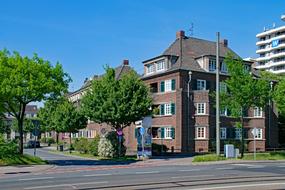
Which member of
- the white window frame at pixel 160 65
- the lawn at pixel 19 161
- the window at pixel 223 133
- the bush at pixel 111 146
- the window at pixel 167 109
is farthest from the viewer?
the white window frame at pixel 160 65

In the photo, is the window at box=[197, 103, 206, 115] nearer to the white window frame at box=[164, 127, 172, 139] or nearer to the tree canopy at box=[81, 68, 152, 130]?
the white window frame at box=[164, 127, 172, 139]

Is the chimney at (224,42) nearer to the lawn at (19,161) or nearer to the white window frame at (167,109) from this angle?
the white window frame at (167,109)

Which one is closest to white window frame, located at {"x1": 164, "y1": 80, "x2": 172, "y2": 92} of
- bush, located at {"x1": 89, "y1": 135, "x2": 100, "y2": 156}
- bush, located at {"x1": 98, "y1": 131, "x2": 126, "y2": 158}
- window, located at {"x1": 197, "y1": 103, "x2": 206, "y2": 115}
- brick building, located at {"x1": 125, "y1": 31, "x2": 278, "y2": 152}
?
brick building, located at {"x1": 125, "y1": 31, "x2": 278, "y2": 152}

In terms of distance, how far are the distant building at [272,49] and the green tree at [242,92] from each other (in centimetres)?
9199

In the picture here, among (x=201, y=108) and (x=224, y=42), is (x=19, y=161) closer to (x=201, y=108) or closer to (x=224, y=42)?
(x=201, y=108)

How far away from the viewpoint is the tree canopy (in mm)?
39094

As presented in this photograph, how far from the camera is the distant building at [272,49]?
428 feet

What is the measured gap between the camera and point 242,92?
3769 cm

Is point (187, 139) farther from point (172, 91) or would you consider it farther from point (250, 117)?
point (250, 117)

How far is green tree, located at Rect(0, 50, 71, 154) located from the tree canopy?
5451 millimetres

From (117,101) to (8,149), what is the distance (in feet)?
34.6

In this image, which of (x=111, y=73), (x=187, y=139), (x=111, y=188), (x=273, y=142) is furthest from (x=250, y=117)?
(x=111, y=188)

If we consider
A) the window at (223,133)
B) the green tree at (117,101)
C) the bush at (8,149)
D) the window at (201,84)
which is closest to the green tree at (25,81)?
the bush at (8,149)

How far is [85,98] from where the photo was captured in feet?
136
